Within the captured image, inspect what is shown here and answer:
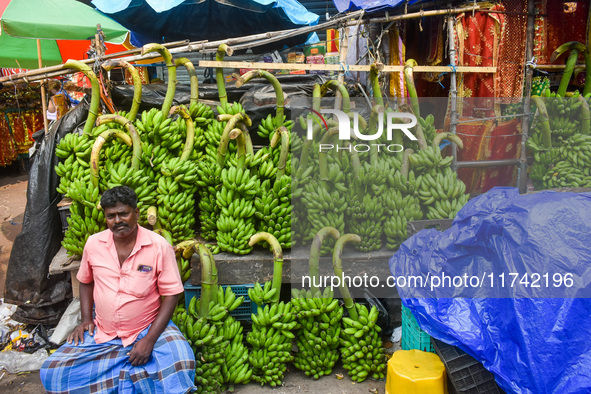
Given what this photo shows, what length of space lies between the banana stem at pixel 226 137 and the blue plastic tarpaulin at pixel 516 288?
176cm

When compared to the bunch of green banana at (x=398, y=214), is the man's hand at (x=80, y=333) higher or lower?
lower

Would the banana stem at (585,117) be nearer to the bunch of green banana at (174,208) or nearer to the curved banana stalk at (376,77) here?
the curved banana stalk at (376,77)

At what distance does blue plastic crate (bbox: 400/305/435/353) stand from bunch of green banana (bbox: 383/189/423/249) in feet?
2.07

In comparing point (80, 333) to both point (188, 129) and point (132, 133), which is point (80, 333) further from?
point (188, 129)

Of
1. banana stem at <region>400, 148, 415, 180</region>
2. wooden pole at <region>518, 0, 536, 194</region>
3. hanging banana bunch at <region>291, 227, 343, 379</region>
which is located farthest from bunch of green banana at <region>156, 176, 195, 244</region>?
wooden pole at <region>518, 0, 536, 194</region>

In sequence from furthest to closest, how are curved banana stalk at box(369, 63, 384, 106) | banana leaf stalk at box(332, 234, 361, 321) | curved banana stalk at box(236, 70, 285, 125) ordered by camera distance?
curved banana stalk at box(369, 63, 384, 106)
curved banana stalk at box(236, 70, 285, 125)
banana leaf stalk at box(332, 234, 361, 321)

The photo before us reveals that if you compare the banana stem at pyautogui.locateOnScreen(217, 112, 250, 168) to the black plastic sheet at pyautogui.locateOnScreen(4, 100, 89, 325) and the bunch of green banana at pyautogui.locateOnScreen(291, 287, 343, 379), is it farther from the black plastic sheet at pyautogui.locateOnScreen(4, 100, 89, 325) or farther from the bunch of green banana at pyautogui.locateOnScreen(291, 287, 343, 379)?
the black plastic sheet at pyautogui.locateOnScreen(4, 100, 89, 325)

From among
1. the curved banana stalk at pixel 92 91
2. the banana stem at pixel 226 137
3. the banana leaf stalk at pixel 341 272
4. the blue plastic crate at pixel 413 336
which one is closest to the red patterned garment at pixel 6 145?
the curved banana stalk at pixel 92 91

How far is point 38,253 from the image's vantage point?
418 centimetres

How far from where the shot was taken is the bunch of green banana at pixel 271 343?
10.5ft

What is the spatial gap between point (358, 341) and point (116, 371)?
165 cm

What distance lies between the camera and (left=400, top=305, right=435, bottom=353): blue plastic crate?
112 inches

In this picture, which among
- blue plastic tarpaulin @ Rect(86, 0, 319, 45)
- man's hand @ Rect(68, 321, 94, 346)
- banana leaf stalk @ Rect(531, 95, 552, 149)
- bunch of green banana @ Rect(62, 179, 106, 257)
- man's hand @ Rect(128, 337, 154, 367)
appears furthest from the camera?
blue plastic tarpaulin @ Rect(86, 0, 319, 45)

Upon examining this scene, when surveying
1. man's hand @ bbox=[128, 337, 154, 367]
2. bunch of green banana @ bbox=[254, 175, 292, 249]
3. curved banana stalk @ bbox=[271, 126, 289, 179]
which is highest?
curved banana stalk @ bbox=[271, 126, 289, 179]
